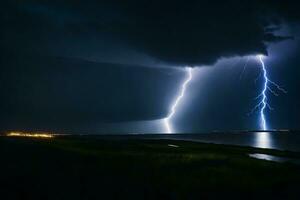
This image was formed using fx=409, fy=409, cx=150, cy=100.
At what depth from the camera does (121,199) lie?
54.4 ft

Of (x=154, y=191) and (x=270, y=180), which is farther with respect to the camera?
(x=270, y=180)

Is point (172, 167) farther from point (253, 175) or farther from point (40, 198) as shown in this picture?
point (40, 198)

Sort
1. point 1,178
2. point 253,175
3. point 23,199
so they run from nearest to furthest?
point 23,199
point 1,178
point 253,175

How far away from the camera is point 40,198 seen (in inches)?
626

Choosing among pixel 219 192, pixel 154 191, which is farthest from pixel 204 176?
pixel 154 191

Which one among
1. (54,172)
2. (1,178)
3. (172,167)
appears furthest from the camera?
(172,167)

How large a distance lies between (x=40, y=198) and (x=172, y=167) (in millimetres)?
15526

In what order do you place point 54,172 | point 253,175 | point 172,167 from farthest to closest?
1. point 172,167
2. point 253,175
3. point 54,172

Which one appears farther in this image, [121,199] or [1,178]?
[1,178]

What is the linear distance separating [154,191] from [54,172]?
8.85 m

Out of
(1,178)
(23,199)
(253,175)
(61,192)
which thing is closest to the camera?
(23,199)

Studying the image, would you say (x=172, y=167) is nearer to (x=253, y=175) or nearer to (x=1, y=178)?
(x=253, y=175)

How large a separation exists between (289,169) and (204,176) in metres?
10.1

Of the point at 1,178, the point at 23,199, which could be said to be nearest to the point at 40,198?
the point at 23,199
